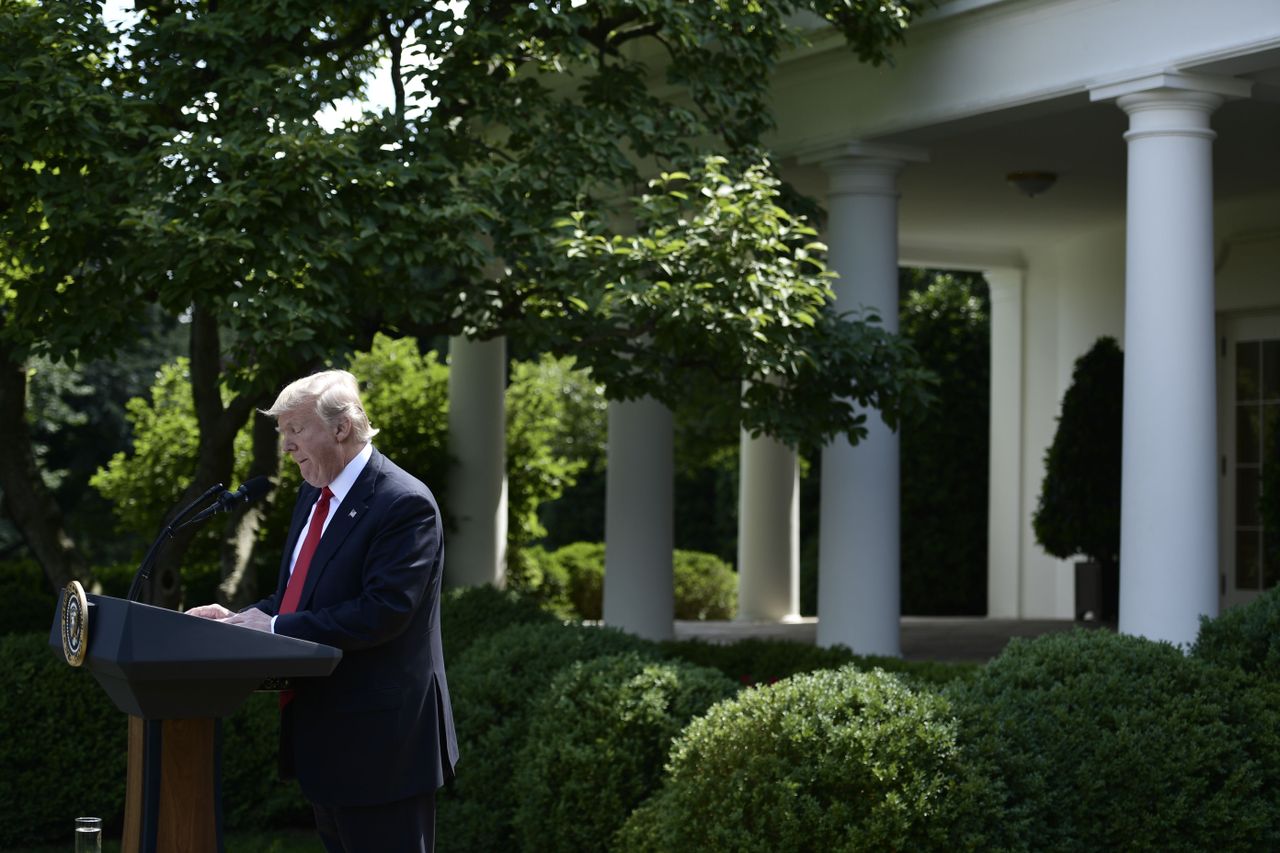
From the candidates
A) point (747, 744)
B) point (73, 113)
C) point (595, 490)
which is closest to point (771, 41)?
point (73, 113)

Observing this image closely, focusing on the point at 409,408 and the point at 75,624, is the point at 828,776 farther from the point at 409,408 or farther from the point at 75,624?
the point at 409,408

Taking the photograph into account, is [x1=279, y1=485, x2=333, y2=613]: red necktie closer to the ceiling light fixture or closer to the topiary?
the ceiling light fixture

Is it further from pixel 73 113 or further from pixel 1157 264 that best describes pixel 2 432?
pixel 1157 264

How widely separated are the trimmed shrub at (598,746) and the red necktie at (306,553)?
284 centimetres

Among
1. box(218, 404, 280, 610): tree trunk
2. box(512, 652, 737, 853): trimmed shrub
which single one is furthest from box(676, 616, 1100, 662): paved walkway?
box(512, 652, 737, 853): trimmed shrub

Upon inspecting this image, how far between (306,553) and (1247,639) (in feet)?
13.3

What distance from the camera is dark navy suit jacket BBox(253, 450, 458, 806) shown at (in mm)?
3842

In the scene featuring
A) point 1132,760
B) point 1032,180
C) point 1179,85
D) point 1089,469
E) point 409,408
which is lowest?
point 1132,760

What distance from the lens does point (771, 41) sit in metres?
9.19

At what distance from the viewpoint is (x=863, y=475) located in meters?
10.4

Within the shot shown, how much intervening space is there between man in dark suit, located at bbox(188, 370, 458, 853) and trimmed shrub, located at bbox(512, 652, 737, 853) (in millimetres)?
2745

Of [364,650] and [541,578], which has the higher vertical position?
[364,650]

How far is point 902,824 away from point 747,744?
0.71m

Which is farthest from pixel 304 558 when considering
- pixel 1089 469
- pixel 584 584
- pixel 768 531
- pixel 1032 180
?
pixel 584 584
